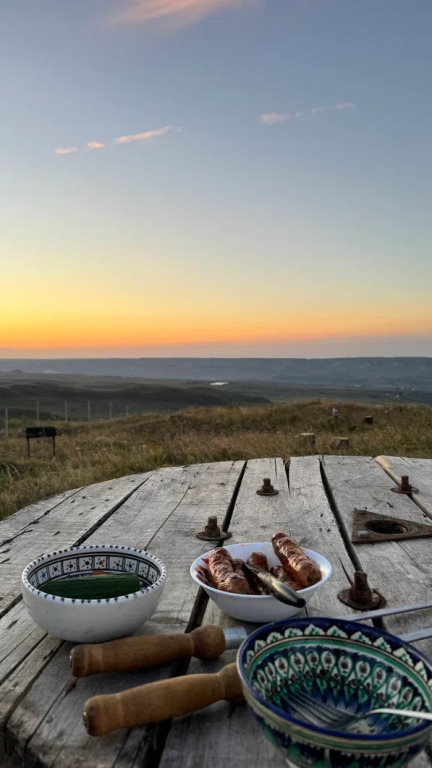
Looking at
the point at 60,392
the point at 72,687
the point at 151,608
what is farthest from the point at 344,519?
the point at 60,392

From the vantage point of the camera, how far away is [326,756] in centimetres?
84

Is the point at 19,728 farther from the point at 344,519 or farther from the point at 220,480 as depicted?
the point at 220,480

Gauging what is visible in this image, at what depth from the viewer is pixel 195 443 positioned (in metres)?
7.60

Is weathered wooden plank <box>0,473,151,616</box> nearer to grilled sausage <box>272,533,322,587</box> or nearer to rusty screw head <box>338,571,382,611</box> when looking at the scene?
grilled sausage <box>272,533,322,587</box>

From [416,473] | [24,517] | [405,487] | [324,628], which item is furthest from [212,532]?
[416,473]

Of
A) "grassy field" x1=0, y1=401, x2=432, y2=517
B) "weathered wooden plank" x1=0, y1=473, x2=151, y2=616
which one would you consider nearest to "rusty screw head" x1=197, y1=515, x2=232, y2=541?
"weathered wooden plank" x1=0, y1=473, x2=151, y2=616

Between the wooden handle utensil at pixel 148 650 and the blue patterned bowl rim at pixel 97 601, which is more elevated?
the blue patterned bowl rim at pixel 97 601

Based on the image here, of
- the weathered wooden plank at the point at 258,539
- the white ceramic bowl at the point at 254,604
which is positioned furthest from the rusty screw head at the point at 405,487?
the white ceramic bowl at the point at 254,604

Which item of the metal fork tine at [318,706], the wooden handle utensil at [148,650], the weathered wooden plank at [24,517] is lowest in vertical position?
the weathered wooden plank at [24,517]

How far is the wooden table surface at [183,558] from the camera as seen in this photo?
43.7 inches

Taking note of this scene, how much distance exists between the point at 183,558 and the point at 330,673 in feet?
3.43

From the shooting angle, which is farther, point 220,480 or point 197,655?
point 220,480

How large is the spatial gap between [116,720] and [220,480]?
7.70 feet

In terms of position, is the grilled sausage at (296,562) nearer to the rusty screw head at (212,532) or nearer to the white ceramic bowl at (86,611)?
the white ceramic bowl at (86,611)
